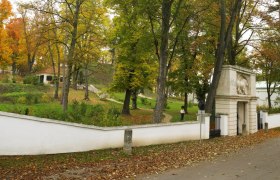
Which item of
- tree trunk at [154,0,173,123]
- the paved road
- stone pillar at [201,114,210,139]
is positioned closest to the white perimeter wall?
tree trunk at [154,0,173,123]

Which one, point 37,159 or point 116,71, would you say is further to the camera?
point 116,71

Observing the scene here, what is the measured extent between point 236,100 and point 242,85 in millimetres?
1763

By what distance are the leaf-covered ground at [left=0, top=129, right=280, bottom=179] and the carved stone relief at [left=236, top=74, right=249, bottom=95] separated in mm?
6951

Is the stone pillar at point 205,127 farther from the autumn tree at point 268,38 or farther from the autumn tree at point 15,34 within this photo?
the autumn tree at point 15,34

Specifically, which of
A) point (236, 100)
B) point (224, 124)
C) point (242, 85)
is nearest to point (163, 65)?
point (224, 124)

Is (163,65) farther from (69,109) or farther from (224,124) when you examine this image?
(69,109)

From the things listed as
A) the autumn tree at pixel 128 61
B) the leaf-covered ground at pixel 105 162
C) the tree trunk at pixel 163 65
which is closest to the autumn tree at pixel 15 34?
the autumn tree at pixel 128 61

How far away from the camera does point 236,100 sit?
17750 millimetres

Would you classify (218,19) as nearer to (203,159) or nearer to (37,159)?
(203,159)

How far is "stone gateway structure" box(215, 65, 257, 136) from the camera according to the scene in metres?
17.3

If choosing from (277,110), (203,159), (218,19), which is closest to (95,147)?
(203,159)

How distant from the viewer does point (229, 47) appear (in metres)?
22.0

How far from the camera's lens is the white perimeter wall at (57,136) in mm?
9727

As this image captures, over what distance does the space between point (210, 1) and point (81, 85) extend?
1271 inches
